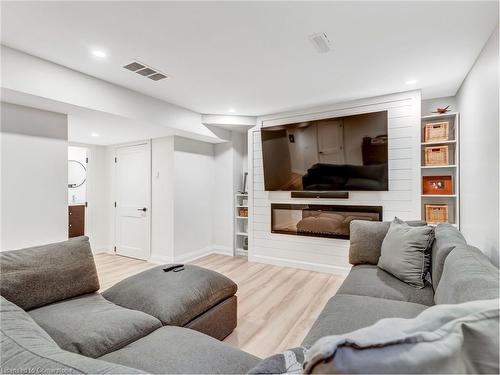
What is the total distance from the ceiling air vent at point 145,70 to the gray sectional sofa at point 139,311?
5.55 feet

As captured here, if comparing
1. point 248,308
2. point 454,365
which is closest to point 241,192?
point 248,308

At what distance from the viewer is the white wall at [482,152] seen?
6.32 ft

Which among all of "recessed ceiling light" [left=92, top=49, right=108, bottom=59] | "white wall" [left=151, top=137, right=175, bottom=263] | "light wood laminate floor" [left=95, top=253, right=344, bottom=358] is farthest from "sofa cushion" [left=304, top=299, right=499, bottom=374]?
"white wall" [left=151, top=137, right=175, bottom=263]

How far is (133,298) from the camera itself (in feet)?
6.22

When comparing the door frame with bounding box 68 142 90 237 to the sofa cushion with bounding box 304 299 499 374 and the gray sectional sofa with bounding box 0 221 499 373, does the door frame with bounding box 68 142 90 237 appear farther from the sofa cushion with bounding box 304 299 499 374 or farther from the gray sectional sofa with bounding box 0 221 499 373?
the sofa cushion with bounding box 304 299 499 374

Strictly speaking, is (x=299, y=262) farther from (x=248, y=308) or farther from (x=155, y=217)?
(x=155, y=217)

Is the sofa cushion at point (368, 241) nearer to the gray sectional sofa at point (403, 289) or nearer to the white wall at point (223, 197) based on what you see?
the gray sectional sofa at point (403, 289)

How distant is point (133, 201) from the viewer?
4.86m

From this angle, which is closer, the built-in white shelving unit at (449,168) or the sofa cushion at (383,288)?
the sofa cushion at (383,288)

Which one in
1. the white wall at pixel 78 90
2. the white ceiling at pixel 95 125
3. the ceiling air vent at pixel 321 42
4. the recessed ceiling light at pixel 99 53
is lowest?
the white ceiling at pixel 95 125

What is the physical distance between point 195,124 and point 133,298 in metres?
2.94

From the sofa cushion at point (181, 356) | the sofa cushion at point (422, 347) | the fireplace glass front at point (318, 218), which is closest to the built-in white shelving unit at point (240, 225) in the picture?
the fireplace glass front at point (318, 218)

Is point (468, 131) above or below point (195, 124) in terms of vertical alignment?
below

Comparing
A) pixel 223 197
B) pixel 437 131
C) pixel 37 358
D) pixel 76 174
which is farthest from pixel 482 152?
pixel 76 174
